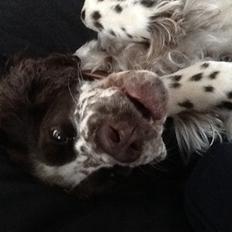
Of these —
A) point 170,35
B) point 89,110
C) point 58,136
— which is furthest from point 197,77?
point 58,136

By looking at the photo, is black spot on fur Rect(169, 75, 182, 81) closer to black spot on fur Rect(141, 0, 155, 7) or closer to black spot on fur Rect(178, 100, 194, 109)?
black spot on fur Rect(178, 100, 194, 109)

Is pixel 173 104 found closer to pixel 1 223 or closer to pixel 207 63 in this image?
pixel 207 63

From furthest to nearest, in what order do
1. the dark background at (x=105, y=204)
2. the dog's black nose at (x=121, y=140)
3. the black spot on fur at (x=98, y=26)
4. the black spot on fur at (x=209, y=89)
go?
the black spot on fur at (x=98, y=26) < the black spot on fur at (x=209, y=89) < the dark background at (x=105, y=204) < the dog's black nose at (x=121, y=140)

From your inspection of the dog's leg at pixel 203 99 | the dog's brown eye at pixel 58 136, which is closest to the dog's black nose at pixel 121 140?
the dog's brown eye at pixel 58 136

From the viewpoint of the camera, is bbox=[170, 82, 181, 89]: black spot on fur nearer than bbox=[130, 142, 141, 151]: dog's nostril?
No

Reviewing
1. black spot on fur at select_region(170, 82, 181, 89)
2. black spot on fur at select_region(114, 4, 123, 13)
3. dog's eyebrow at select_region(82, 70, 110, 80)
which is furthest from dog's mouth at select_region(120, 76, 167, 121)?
black spot on fur at select_region(114, 4, 123, 13)

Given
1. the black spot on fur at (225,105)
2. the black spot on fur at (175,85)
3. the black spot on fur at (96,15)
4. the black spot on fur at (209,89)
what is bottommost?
the black spot on fur at (225,105)

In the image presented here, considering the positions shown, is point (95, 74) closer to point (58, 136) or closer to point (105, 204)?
point (58, 136)

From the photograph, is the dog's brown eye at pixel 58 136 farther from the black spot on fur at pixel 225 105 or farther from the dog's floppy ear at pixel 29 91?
the black spot on fur at pixel 225 105
